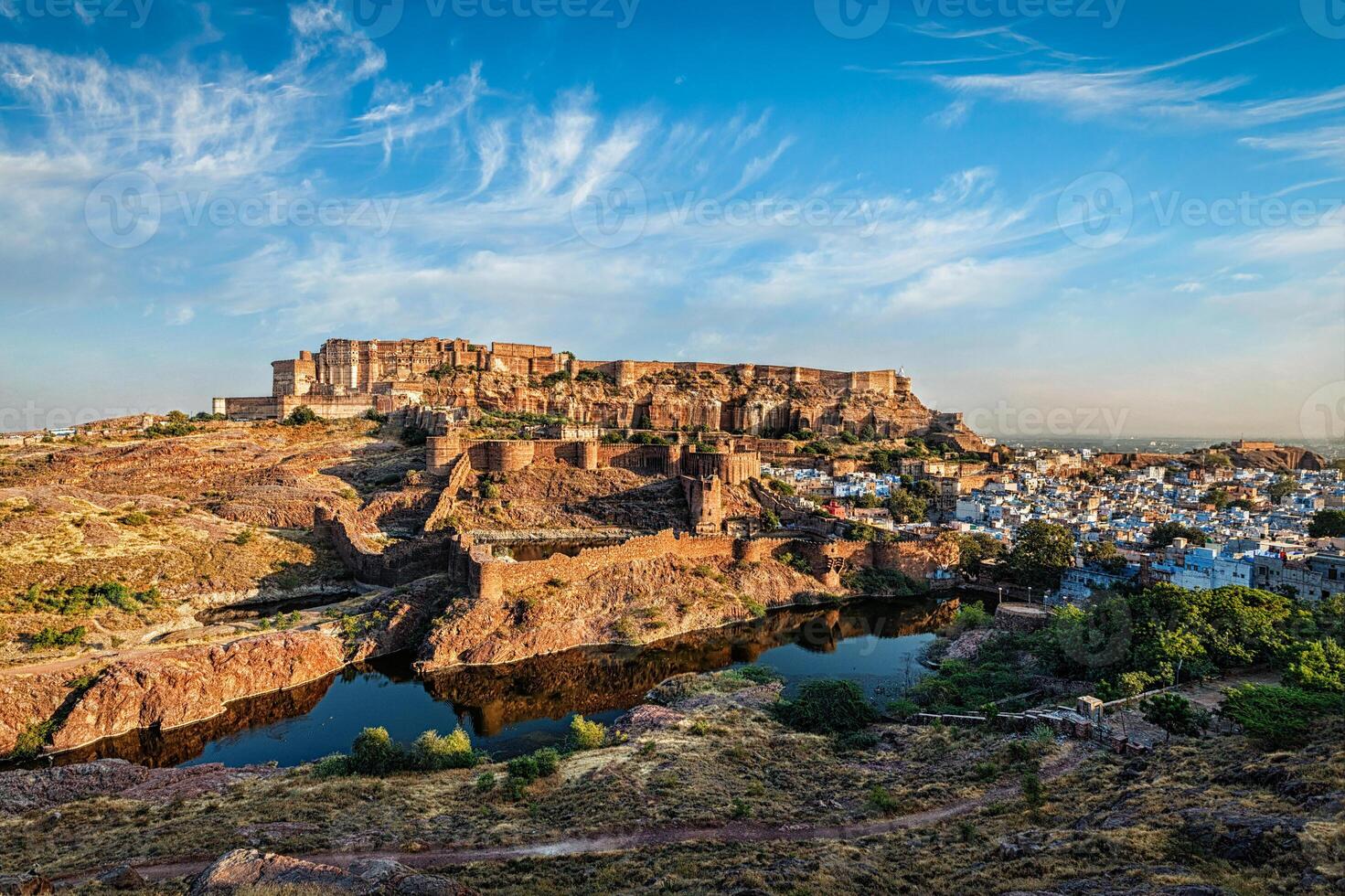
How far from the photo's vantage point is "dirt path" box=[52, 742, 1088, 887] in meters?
10.3

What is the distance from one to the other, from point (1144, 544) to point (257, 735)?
39.3m

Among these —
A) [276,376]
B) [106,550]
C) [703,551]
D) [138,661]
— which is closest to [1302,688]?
[703,551]

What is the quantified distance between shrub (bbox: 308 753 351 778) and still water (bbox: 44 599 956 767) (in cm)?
202

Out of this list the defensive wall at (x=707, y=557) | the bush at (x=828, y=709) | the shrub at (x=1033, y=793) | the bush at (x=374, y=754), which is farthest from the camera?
the defensive wall at (x=707, y=557)

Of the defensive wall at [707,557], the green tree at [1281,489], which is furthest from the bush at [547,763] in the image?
the green tree at [1281,489]

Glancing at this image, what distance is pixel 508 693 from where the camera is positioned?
22094 mm

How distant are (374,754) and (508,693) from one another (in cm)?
627

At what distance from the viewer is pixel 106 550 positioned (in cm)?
2744

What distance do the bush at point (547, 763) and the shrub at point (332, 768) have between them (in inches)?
165

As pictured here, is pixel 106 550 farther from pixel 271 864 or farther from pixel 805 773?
pixel 805 773

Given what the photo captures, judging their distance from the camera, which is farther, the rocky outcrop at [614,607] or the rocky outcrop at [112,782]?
the rocky outcrop at [614,607]

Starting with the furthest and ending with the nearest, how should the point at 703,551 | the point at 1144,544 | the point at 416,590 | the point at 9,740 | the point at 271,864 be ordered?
the point at 1144,544, the point at 703,551, the point at 416,590, the point at 9,740, the point at 271,864

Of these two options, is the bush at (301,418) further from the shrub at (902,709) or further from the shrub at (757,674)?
the shrub at (902,709)

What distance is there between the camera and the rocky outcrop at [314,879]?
25.1ft
